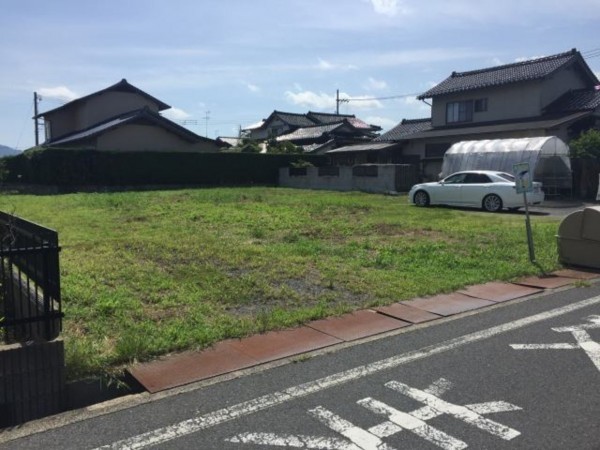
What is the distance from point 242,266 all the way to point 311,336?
312 cm

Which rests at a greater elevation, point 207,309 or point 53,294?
point 53,294

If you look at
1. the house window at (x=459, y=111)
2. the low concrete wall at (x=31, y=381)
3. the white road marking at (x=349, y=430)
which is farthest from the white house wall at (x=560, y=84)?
the low concrete wall at (x=31, y=381)

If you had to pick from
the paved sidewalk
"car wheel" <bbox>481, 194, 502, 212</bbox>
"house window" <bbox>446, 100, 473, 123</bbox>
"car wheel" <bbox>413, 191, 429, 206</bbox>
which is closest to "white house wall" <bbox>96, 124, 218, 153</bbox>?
"house window" <bbox>446, 100, 473, 123</bbox>

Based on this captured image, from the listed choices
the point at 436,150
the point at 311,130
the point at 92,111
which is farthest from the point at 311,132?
the point at 92,111

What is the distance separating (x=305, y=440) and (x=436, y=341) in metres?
2.29

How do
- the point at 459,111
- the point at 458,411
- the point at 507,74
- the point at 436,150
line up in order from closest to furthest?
1. the point at 458,411
2. the point at 507,74
3. the point at 436,150
4. the point at 459,111

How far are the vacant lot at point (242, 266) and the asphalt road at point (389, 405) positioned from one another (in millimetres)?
950

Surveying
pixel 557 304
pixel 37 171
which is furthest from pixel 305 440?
pixel 37 171

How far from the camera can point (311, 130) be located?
48156 mm

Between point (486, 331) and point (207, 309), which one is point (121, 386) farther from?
point (486, 331)

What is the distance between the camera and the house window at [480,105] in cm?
3183

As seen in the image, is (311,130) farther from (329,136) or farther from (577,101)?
(577,101)

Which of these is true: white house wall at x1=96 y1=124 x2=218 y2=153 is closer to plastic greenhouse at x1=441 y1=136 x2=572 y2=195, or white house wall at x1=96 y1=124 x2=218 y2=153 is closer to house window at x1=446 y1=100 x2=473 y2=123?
house window at x1=446 y1=100 x2=473 y2=123

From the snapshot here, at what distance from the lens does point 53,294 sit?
4.50 m
